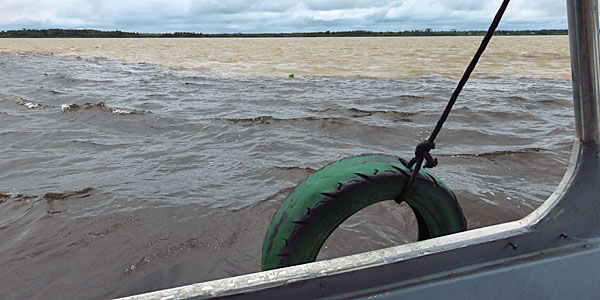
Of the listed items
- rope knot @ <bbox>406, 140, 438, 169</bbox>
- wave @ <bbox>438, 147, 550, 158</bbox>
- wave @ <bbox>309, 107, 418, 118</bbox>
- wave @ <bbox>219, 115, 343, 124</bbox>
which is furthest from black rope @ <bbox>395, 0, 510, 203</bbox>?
wave @ <bbox>309, 107, 418, 118</bbox>

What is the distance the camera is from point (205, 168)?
4164 millimetres

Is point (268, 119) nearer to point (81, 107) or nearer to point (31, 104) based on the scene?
point (81, 107)

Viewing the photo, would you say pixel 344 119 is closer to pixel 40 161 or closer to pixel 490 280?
pixel 40 161

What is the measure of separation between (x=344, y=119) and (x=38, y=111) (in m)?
5.48

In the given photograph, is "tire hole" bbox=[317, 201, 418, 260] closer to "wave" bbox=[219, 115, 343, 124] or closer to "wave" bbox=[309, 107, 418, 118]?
"wave" bbox=[219, 115, 343, 124]

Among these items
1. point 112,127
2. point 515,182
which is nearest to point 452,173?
point 515,182

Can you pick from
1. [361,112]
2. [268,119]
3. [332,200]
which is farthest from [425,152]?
[361,112]

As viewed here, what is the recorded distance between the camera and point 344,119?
620 centimetres

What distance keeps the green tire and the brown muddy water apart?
916 millimetres

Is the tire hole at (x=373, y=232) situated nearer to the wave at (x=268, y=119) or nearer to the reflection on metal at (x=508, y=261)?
the reflection on metal at (x=508, y=261)

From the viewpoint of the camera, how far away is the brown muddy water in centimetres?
253

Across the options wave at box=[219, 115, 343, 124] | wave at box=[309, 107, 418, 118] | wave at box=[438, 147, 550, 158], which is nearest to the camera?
wave at box=[438, 147, 550, 158]

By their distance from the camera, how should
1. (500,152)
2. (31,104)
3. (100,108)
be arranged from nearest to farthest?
(500,152)
(100,108)
(31,104)

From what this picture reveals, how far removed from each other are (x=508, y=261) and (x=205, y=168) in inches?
132
